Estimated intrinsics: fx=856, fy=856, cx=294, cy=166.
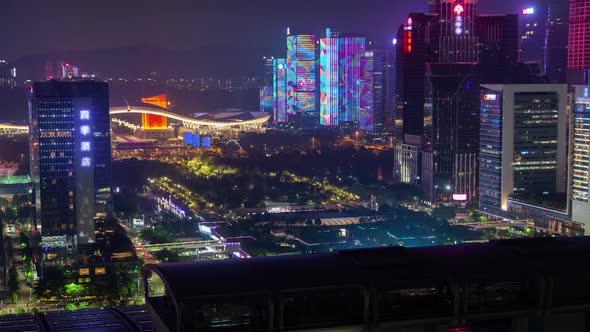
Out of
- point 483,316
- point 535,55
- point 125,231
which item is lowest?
point 125,231

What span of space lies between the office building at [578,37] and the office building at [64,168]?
34.4 feet

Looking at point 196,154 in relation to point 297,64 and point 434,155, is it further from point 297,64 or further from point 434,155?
point 297,64

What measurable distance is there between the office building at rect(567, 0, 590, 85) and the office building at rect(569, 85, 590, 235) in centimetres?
643

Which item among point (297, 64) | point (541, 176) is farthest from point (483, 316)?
point (297, 64)

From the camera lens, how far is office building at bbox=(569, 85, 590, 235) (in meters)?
11.3

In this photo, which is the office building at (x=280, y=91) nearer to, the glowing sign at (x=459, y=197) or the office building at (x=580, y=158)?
the glowing sign at (x=459, y=197)

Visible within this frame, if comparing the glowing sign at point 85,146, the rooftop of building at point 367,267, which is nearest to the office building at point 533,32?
the glowing sign at point 85,146

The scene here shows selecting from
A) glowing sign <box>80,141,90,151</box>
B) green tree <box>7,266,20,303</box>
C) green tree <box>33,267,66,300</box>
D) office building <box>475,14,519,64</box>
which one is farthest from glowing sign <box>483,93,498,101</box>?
green tree <box>7,266,20,303</box>

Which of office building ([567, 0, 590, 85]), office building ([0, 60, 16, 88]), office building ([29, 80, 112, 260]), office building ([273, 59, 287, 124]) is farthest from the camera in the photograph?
office building ([273, 59, 287, 124])

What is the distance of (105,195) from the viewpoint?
14164mm

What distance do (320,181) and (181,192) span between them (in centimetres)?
309

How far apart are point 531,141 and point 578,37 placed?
19.4ft

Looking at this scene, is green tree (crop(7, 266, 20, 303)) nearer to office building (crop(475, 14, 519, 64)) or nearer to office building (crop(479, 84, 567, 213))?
office building (crop(479, 84, 567, 213))

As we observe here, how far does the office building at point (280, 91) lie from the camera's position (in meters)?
32.0
